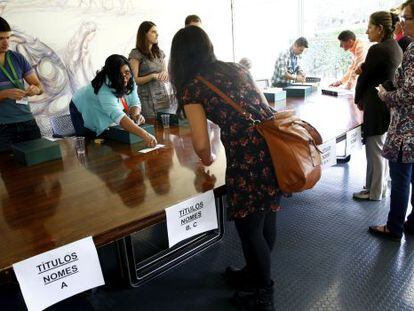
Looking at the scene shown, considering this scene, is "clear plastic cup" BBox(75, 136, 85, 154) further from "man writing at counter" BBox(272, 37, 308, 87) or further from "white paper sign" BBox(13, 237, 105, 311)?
"man writing at counter" BBox(272, 37, 308, 87)

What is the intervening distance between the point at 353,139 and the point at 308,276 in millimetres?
852

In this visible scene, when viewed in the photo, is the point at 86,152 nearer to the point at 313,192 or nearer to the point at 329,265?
the point at 329,265

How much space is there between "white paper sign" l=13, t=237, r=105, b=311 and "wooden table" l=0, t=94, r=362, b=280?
0.03 meters

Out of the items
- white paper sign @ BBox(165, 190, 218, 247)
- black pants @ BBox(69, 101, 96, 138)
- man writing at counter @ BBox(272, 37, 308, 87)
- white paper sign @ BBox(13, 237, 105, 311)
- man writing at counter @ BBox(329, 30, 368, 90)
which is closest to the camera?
white paper sign @ BBox(13, 237, 105, 311)

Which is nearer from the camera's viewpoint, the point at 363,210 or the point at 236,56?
the point at 363,210

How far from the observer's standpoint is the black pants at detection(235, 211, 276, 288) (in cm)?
135

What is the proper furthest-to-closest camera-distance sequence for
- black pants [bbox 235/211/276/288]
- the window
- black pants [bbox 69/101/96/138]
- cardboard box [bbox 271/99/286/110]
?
the window
cardboard box [bbox 271/99/286/110]
black pants [bbox 69/101/96/138]
black pants [bbox 235/211/276/288]

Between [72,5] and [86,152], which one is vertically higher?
[72,5]

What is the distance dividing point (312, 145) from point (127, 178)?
0.72m

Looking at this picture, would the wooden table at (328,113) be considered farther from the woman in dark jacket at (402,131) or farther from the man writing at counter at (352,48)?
the man writing at counter at (352,48)

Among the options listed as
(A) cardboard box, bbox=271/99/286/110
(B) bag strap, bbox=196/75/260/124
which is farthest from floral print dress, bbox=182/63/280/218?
(A) cardboard box, bbox=271/99/286/110

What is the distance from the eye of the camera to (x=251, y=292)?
162 centimetres

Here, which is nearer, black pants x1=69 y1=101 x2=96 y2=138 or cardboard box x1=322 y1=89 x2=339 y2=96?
black pants x1=69 y1=101 x2=96 y2=138

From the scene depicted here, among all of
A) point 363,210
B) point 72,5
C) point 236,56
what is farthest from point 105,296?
point 236,56
